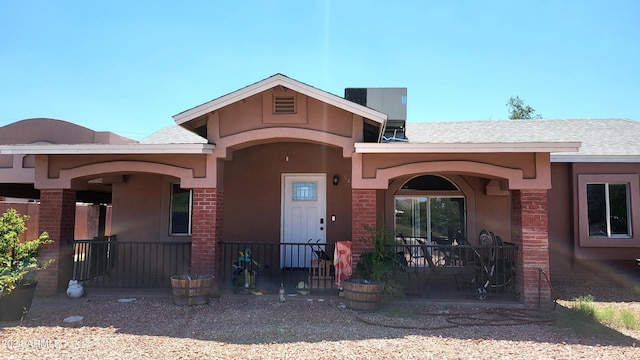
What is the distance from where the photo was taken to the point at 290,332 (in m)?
5.57

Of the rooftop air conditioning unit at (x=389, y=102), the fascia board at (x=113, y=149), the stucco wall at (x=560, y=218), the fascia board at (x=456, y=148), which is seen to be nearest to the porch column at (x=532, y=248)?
the fascia board at (x=456, y=148)

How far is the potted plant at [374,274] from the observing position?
21.6 feet

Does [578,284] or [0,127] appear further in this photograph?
[0,127]

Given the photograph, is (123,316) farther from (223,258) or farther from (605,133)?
(605,133)

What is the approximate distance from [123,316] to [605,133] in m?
12.3

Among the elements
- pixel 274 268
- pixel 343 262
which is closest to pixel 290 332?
pixel 343 262

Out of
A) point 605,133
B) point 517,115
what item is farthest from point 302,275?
point 517,115

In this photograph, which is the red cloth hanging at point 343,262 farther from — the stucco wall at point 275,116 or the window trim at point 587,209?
the window trim at point 587,209

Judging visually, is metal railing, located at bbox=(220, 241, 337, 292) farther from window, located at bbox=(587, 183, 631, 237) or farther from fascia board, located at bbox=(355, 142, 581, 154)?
window, located at bbox=(587, 183, 631, 237)

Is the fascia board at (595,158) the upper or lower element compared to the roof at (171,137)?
lower

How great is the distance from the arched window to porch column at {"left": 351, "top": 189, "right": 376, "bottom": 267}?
3.17 meters

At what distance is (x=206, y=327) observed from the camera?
584 centimetres

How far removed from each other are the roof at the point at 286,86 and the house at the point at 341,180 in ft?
0.08

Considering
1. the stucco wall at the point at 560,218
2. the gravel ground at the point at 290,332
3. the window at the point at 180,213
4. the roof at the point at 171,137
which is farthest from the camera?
the roof at the point at 171,137
